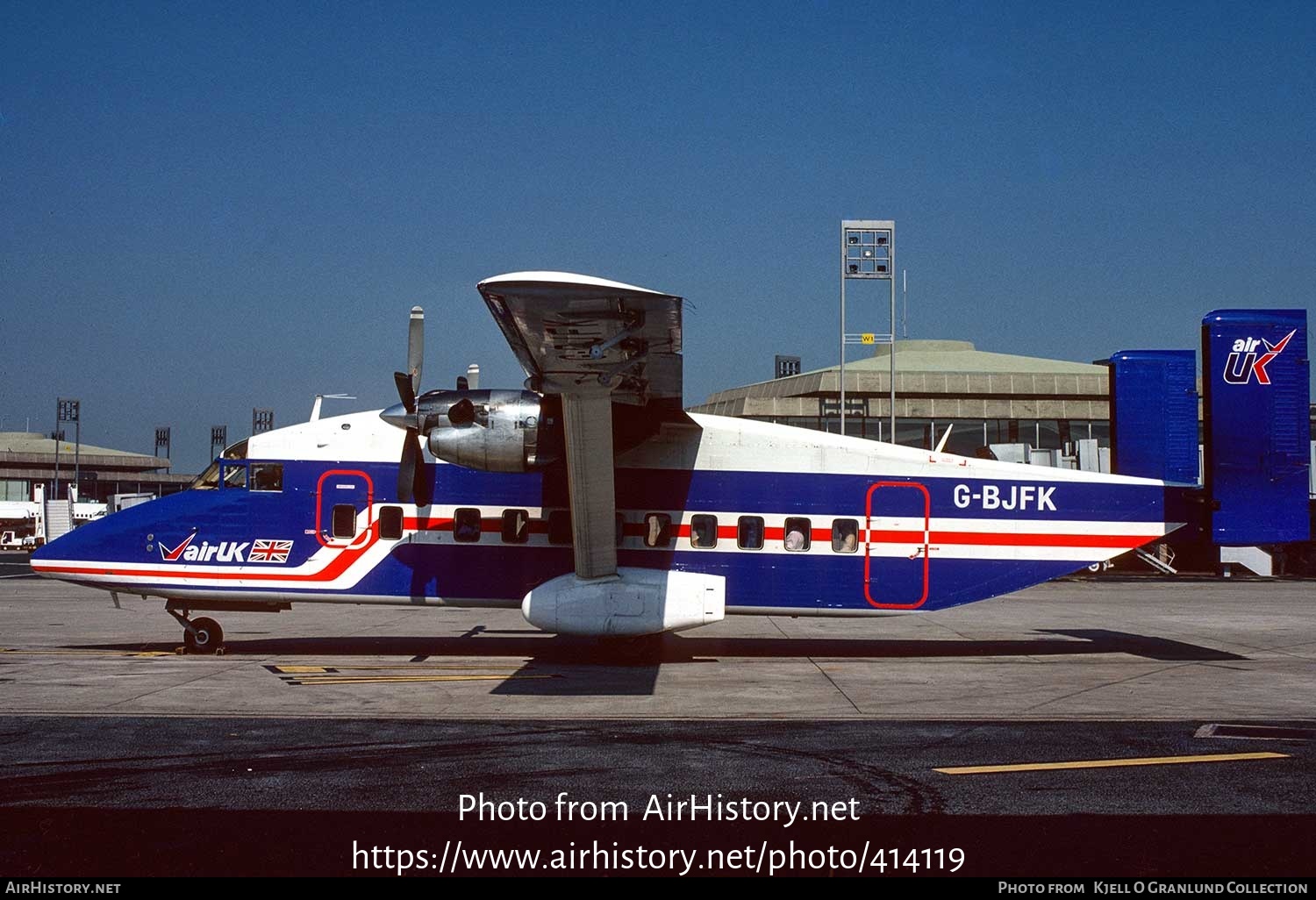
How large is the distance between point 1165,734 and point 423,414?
985cm

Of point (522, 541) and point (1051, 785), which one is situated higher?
point (522, 541)

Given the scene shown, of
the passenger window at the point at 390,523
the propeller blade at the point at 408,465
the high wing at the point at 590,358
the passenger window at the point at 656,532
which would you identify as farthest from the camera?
the passenger window at the point at 390,523

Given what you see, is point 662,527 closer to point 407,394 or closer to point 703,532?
point 703,532

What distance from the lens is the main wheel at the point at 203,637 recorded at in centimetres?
1647

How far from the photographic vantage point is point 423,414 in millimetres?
14891

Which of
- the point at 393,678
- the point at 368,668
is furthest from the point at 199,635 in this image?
the point at 393,678

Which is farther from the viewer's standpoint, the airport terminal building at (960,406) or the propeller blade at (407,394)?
the airport terminal building at (960,406)

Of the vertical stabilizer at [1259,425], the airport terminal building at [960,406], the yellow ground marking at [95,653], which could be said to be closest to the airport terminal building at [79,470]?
the airport terminal building at [960,406]

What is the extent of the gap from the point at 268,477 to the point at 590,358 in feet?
23.5

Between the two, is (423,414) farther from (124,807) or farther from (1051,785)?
(1051,785)

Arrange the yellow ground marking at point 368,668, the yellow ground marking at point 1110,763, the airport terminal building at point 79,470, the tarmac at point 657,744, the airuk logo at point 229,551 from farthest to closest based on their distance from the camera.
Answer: the airport terminal building at point 79,470
the airuk logo at point 229,551
the yellow ground marking at point 368,668
the yellow ground marking at point 1110,763
the tarmac at point 657,744

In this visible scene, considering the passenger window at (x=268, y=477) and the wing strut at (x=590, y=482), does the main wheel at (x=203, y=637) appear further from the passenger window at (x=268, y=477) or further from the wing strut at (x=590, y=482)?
the wing strut at (x=590, y=482)

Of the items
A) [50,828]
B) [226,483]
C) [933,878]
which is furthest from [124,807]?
[226,483]

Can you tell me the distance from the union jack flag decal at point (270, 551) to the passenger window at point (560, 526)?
3961mm
